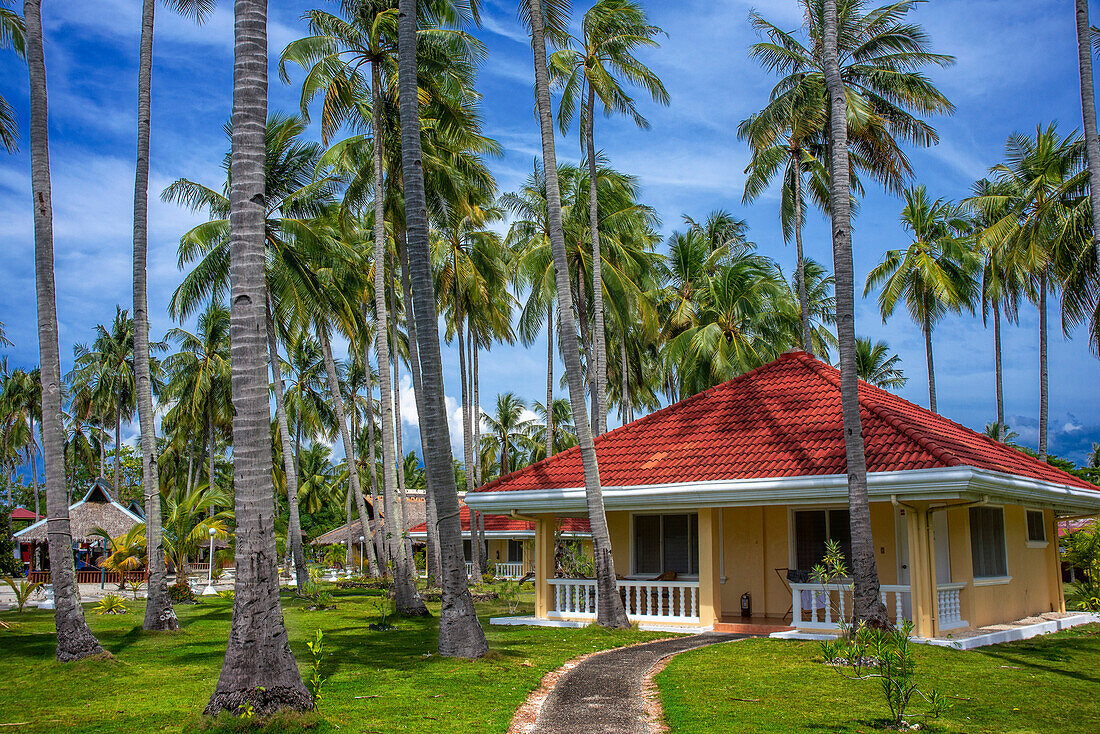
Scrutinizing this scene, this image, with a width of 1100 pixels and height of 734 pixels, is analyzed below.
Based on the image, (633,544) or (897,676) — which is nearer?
(897,676)

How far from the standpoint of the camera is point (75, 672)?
35.0 ft

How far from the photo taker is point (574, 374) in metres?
14.8

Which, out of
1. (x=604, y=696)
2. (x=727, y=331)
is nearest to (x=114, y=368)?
(x=727, y=331)

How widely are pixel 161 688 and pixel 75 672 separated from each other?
1974mm

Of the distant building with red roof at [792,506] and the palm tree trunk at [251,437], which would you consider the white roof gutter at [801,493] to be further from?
the palm tree trunk at [251,437]

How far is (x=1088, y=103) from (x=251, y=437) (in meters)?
13.4

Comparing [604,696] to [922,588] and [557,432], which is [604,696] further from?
[557,432]

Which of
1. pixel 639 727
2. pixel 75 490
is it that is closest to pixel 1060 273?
pixel 639 727

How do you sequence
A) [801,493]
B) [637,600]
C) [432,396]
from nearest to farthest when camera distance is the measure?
[432,396] → [801,493] → [637,600]

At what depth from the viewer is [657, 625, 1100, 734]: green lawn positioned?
7680 mm

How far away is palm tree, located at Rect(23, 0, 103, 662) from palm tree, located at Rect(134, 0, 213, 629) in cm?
291

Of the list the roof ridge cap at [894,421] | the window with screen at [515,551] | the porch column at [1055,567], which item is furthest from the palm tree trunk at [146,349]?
the window with screen at [515,551]

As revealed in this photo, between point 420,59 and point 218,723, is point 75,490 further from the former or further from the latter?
point 218,723

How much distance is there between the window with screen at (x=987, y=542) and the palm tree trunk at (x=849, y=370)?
442 centimetres
